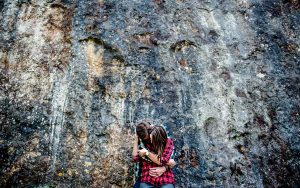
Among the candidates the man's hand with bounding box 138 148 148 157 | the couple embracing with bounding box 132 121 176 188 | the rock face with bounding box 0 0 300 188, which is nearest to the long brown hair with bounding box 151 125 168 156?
the couple embracing with bounding box 132 121 176 188

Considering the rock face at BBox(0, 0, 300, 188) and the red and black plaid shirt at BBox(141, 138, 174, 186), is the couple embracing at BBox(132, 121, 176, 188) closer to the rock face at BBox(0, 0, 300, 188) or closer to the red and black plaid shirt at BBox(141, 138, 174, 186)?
the red and black plaid shirt at BBox(141, 138, 174, 186)

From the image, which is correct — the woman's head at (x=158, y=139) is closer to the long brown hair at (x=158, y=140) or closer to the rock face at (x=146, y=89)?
the long brown hair at (x=158, y=140)

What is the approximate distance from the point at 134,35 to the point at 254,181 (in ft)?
9.39

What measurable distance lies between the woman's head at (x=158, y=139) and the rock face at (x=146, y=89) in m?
0.98

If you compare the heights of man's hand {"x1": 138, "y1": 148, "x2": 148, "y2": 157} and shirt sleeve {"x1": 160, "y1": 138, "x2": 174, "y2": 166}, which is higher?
man's hand {"x1": 138, "y1": 148, "x2": 148, "y2": 157}

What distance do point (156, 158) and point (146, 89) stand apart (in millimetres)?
1562

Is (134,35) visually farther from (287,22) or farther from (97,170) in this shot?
(287,22)

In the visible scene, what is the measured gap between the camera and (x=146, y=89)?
5203 millimetres

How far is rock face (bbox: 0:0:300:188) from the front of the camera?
15.6 ft

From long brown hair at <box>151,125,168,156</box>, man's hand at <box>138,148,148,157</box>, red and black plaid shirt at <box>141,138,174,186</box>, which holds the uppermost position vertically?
long brown hair at <box>151,125,168,156</box>

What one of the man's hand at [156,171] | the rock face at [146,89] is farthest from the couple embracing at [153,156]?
the rock face at [146,89]

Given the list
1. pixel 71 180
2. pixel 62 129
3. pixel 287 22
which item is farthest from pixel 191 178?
pixel 287 22

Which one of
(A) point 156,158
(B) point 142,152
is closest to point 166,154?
(A) point 156,158

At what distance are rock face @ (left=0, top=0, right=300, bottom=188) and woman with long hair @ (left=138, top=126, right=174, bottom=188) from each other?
0.81m
